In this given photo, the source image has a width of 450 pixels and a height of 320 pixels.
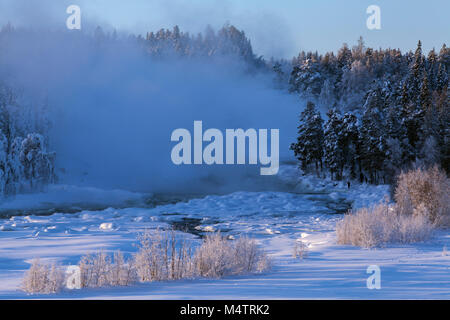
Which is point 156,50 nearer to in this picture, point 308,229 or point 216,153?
point 216,153

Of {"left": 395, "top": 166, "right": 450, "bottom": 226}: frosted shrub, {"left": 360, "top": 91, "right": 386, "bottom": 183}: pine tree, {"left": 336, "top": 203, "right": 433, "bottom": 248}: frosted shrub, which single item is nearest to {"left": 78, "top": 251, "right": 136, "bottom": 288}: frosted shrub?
{"left": 336, "top": 203, "right": 433, "bottom": 248}: frosted shrub

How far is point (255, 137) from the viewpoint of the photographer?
235ft

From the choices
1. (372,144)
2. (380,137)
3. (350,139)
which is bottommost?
(372,144)

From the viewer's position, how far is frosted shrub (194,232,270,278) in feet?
30.7

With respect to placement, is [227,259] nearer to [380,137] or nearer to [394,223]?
[394,223]

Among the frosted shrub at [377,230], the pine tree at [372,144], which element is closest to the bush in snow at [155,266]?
the frosted shrub at [377,230]

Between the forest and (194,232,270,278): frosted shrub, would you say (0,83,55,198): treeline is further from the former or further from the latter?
(194,232,270,278): frosted shrub

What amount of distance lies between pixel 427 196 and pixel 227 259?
11912 millimetres

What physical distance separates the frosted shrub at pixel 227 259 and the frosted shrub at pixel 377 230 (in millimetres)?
4534

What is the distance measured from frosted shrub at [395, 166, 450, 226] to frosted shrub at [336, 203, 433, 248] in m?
3.22

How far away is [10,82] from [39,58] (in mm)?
11515

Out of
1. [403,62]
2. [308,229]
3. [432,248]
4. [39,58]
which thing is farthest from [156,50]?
[432,248]

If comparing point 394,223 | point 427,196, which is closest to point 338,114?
point 427,196

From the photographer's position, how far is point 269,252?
14.2 metres
